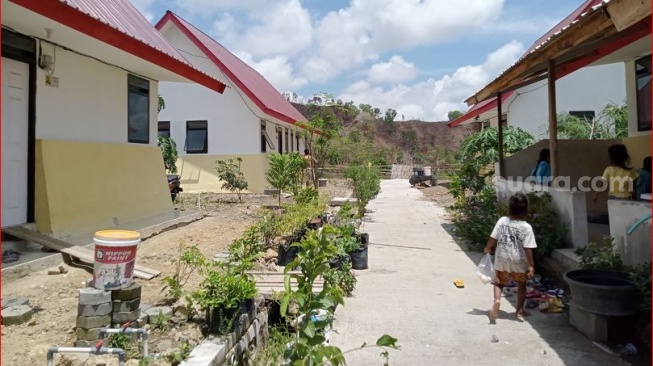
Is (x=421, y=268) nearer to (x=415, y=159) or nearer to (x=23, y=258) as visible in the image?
(x=23, y=258)

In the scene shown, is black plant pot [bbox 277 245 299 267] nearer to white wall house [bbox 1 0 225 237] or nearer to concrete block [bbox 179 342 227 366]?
white wall house [bbox 1 0 225 237]

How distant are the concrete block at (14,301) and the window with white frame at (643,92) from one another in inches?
366

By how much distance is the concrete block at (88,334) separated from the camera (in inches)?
131

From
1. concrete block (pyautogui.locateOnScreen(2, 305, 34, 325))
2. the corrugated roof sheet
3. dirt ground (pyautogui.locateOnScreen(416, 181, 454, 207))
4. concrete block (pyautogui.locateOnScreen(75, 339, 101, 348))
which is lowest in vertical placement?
concrete block (pyautogui.locateOnScreen(75, 339, 101, 348))

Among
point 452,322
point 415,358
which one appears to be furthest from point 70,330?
point 452,322

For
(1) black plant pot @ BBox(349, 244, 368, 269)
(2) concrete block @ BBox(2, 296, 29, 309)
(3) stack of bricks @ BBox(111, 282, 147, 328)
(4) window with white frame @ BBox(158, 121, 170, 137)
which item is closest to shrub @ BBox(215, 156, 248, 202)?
(4) window with white frame @ BBox(158, 121, 170, 137)

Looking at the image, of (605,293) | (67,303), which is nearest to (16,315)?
(67,303)

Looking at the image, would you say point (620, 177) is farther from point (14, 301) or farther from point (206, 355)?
point (14, 301)

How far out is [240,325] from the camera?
352 centimetres

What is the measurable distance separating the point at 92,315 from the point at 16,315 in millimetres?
810

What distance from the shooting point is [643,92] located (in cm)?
785

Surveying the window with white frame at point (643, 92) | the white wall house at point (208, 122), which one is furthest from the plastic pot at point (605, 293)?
the white wall house at point (208, 122)

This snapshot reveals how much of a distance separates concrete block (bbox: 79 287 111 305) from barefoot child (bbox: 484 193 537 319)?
3566 mm

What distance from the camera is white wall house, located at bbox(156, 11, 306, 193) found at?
15.9 m
